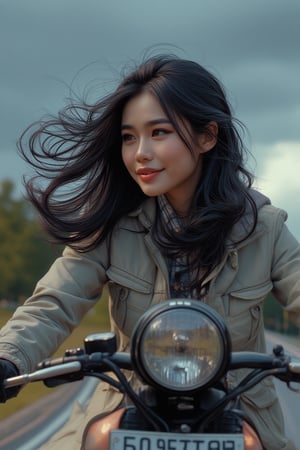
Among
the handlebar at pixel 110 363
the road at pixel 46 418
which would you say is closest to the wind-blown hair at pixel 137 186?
the handlebar at pixel 110 363

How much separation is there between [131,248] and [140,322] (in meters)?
1.24

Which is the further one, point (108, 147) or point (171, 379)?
point (108, 147)

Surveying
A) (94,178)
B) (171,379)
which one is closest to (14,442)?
(94,178)

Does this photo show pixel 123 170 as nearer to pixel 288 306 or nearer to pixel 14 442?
pixel 288 306

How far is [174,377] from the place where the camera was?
3.04 meters

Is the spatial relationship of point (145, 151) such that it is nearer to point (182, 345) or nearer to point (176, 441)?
point (182, 345)

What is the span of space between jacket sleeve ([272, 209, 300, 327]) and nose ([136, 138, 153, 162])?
566mm

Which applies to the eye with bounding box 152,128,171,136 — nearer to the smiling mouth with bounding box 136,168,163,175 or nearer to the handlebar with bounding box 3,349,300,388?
the smiling mouth with bounding box 136,168,163,175

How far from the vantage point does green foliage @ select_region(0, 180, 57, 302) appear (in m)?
98.1

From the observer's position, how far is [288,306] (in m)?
4.18

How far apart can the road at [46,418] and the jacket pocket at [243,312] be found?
2994 millimetres

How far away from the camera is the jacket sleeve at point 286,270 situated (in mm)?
4133

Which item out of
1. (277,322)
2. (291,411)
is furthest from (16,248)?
(291,411)

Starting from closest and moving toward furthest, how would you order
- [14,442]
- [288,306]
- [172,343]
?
[172,343] < [288,306] < [14,442]
